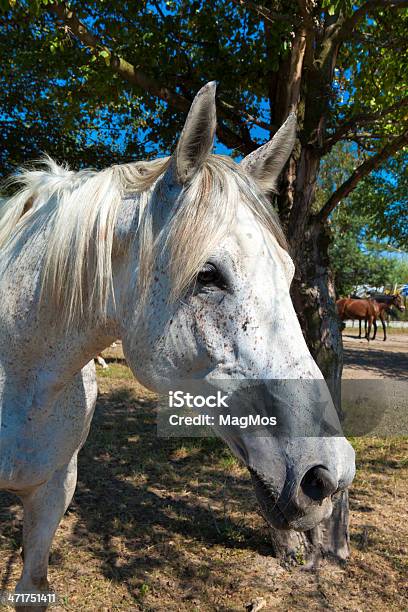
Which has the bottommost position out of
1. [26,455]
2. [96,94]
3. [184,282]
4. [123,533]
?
[123,533]

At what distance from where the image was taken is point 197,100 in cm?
121

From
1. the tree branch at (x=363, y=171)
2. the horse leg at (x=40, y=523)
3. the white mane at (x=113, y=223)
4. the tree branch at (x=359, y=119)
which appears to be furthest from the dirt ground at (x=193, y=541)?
the tree branch at (x=359, y=119)

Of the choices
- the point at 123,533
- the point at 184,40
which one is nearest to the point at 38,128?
the point at 184,40

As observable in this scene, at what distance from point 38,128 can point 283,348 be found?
5.89 meters

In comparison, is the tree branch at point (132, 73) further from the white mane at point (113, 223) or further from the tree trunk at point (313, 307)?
the white mane at point (113, 223)

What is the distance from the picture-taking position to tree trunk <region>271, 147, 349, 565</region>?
10.5ft

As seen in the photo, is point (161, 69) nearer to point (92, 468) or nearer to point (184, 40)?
point (184, 40)

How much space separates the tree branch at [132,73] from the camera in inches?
133

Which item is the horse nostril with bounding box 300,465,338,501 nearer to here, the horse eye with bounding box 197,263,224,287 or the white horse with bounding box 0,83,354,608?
the white horse with bounding box 0,83,354,608

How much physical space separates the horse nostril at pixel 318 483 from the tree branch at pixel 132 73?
3.06 m

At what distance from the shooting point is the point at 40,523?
2.05m

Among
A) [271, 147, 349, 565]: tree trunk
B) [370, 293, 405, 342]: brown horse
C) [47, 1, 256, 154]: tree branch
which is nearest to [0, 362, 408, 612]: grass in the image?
[271, 147, 349, 565]: tree trunk

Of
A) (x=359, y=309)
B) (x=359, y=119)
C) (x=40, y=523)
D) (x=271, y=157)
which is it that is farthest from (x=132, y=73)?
(x=359, y=309)

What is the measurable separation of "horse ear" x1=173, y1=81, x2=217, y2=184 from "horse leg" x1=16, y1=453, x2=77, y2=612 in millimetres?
1530
